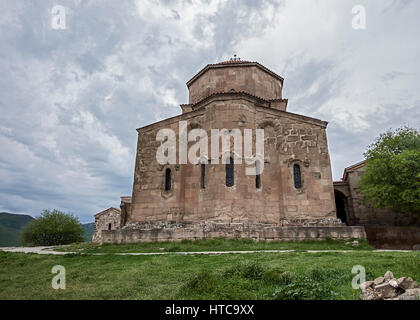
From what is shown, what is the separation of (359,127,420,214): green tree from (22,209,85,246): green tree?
26198 mm

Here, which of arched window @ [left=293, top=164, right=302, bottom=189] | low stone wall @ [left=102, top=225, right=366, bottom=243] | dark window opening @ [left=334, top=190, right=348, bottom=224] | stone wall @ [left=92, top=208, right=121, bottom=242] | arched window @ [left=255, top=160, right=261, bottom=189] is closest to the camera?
low stone wall @ [left=102, top=225, right=366, bottom=243]

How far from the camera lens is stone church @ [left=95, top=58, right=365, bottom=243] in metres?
12.1

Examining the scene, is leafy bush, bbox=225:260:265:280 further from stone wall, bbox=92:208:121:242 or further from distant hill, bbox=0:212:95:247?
distant hill, bbox=0:212:95:247

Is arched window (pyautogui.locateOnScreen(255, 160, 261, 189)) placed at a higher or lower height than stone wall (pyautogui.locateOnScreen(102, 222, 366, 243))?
higher

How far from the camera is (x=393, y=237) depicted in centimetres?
1344

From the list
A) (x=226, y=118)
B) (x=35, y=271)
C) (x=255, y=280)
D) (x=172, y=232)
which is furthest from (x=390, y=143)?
(x=35, y=271)

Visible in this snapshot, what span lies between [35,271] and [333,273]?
7312 millimetres

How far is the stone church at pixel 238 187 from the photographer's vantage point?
477 inches

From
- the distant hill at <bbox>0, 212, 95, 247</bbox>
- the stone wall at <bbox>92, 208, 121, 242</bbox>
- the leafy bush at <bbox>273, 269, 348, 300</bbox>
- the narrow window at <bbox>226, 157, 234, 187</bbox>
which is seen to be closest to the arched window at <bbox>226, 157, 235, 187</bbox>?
the narrow window at <bbox>226, 157, 234, 187</bbox>

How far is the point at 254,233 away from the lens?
11.6m

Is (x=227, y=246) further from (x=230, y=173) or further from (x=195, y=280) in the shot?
(x=195, y=280)

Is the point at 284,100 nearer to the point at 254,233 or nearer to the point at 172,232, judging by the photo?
the point at 254,233

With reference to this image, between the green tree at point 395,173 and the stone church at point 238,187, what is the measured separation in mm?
2652

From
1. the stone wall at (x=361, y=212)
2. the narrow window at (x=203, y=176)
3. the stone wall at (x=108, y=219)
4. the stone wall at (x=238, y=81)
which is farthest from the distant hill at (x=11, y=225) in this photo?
the stone wall at (x=361, y=212)
